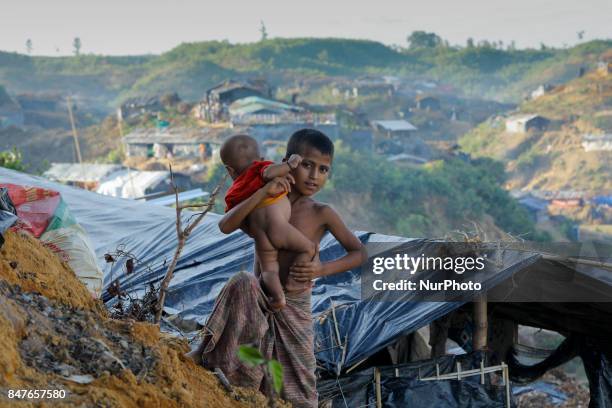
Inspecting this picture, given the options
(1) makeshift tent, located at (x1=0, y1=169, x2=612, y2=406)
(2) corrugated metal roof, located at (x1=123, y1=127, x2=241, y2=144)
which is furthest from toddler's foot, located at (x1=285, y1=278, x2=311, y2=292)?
(2) corrugated metal roof, located at (x1=123, y1=127, x2=241, y2=144)

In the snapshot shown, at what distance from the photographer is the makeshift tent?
4.02 m

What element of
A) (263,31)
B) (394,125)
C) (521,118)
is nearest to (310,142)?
(394,125)

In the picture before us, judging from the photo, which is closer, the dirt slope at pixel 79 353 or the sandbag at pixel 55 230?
the dirt slope at pixel 79 353

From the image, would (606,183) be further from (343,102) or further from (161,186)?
(161,186)

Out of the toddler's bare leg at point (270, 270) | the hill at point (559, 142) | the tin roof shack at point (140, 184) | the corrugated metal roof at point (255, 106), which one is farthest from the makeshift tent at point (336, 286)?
the hill at point (559, 142)

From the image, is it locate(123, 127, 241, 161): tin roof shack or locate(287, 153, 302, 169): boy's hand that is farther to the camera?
locate(123, 127, 241, 161): tin roof shack

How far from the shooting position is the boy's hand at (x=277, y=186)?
2625 mm

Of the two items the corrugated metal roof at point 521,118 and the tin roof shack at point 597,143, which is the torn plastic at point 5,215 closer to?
the tin roof shack at point 597,143

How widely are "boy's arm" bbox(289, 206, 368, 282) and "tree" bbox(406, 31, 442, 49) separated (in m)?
67.8

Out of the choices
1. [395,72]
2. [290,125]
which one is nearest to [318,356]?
[290,125]

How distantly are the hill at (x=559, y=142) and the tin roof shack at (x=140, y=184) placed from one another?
Answer: 18.8 metres

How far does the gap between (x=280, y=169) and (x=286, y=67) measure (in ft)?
184

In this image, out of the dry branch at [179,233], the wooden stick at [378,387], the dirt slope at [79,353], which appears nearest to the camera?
the dirt slope at [79,353]

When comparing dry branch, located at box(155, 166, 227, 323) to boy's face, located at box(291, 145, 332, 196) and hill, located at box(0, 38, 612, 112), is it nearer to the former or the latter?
boy's face, located at box(291, 145, 332, 196)
